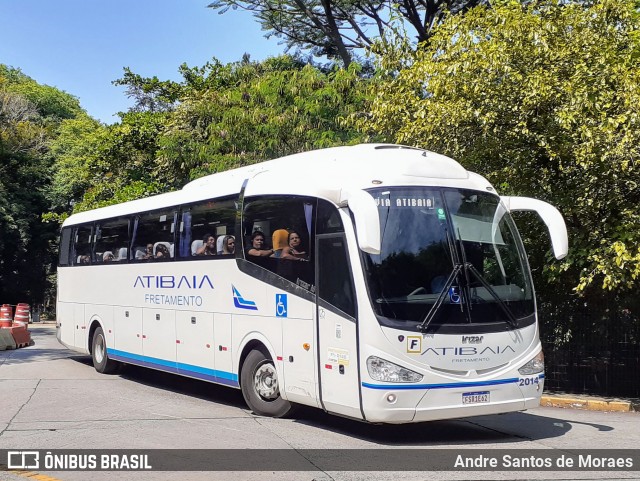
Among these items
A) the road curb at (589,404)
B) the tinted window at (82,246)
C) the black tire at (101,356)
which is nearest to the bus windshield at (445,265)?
the road curb at (589,404)

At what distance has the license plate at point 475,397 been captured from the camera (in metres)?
9.25

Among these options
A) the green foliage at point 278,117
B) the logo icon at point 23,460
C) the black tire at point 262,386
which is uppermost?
the green foliage at point 278,117

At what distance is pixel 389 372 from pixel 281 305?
2.31 metres

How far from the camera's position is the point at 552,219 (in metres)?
10.2

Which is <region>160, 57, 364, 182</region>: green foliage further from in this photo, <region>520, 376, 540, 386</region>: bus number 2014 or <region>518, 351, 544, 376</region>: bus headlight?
<region>520, 376, 540, 386</region>: bus number 2014

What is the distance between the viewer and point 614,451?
9219mm

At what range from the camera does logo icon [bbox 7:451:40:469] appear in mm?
8086

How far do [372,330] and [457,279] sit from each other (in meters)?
1.21

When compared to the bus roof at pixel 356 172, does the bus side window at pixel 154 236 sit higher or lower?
lower

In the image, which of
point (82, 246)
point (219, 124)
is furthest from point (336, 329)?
point (219, 124)

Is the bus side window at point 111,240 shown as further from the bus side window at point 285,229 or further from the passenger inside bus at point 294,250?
the passenger inside bus at point 294,250

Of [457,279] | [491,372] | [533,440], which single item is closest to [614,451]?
[533,440]

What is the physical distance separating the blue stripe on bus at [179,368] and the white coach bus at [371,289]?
0.04 m

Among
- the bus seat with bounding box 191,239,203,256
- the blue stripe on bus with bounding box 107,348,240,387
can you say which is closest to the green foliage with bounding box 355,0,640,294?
the bus seat with bounding box 191,239,203,256
